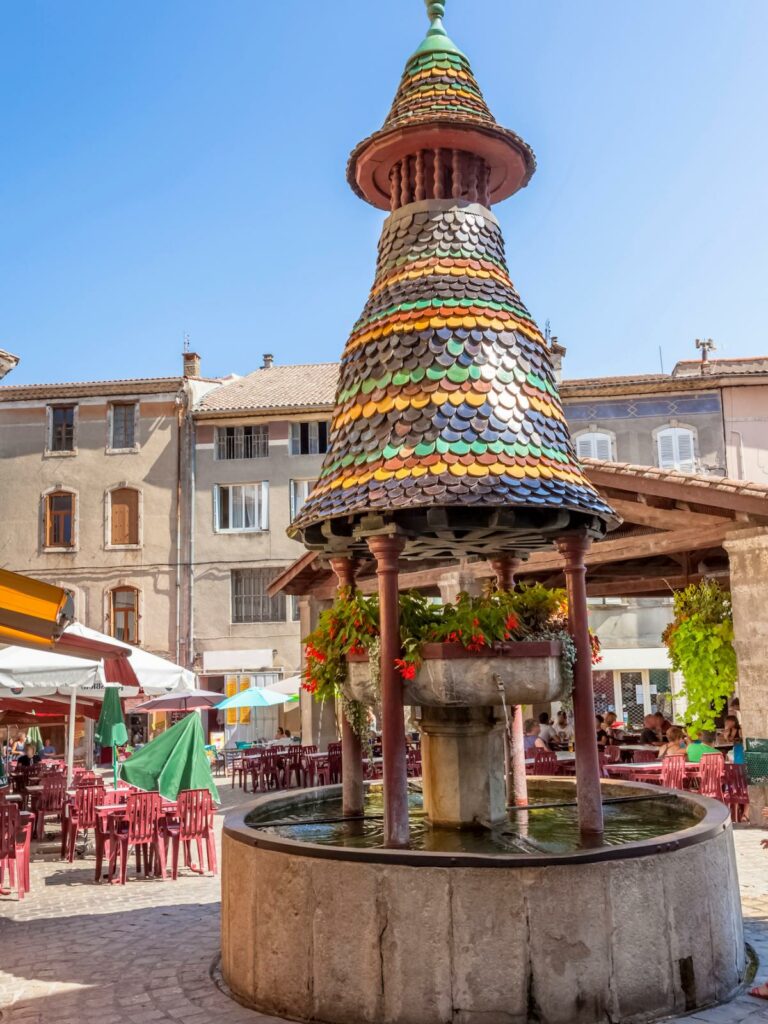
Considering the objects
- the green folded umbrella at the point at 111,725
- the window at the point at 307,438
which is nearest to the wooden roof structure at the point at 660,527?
the green folded umbrella at the point at 111,725

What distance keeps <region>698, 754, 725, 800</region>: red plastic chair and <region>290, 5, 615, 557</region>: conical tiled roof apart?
17.7 ft

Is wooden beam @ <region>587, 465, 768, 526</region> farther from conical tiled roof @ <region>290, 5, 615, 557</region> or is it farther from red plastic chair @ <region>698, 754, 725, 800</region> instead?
conical tiled roof @ <region>290, 5, 615, 557</region>

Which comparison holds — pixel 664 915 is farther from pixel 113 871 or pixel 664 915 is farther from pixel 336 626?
pixel 113 871

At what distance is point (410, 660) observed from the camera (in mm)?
5965

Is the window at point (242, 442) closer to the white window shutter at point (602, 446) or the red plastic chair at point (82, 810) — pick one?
the white window shutter at point (602, 446)

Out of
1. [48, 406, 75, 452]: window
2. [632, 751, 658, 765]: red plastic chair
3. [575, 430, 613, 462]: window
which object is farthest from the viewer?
[48, 406, 75, 452]: window

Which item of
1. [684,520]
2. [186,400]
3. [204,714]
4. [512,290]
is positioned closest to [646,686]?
[204,714]

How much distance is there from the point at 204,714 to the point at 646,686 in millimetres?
13255

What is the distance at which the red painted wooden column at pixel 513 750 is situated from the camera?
817 centimetres

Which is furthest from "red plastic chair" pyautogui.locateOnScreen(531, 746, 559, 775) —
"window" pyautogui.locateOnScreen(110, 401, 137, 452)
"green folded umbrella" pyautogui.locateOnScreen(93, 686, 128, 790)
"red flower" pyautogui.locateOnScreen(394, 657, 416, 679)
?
"window" pyautogui.locateOnScreen(110, 401, 137, 452)

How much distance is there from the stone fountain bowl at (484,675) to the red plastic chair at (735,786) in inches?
251

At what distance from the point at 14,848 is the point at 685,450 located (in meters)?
23.7

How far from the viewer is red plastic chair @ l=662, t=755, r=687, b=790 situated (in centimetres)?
1135

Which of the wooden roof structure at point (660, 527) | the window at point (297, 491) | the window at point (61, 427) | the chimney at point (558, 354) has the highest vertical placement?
the chimney at point (558, 354)
